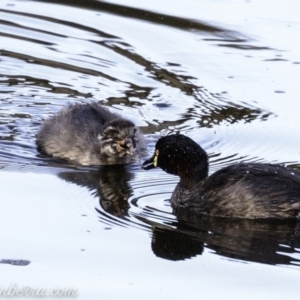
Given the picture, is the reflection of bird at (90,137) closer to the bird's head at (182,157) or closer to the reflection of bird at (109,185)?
the reflection of bird at (109,185)

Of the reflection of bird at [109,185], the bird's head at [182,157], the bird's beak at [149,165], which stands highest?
the bird's head at [182,157]

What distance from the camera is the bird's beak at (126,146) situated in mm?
11367

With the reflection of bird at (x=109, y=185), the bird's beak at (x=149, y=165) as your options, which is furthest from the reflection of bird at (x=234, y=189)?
the reflection of bird at (x=109, y=185)

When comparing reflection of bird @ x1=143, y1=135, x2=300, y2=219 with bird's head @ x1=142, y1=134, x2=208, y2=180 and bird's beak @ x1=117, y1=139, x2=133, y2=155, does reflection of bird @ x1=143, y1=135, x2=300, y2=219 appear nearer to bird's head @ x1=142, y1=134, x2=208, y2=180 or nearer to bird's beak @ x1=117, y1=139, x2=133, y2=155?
bird's head @ x1=142, y1=134, x2=208, y2=180

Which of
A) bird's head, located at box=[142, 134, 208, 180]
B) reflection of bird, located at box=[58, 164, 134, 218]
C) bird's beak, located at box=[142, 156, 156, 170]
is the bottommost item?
reflection of bird, located at box=[58, 164, 134, 218]

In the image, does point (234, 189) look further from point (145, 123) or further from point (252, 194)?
point (145, 123)

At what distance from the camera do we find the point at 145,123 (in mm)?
12438

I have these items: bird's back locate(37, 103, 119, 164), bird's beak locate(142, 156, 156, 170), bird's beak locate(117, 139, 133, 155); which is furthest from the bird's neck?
bird's back locate(37, 103, 119, 164)

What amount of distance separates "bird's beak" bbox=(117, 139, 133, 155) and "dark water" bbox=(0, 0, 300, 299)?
25 centimetres

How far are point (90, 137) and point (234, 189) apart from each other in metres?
2.65

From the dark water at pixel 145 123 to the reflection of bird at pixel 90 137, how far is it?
202mm

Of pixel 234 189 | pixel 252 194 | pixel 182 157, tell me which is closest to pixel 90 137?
pixel 182 157

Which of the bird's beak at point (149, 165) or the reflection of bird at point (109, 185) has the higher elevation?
the bird's beak at point (149, 165)

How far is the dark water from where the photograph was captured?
8.15 m
